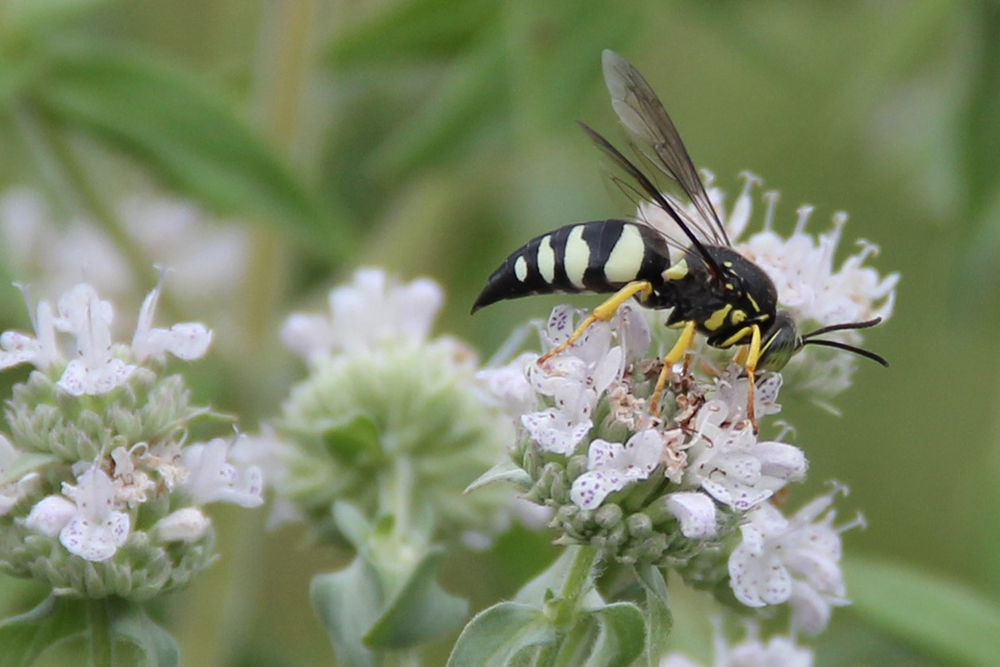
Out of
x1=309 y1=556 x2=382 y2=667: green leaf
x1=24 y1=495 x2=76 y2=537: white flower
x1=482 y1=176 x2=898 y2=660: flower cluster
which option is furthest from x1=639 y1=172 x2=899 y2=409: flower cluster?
x1=24 y1=495 x2=76 y2=537: white flower

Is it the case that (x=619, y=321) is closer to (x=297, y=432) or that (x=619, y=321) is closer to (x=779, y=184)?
(x=297, y=432)

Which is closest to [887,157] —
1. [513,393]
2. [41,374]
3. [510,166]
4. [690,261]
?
[510,166]

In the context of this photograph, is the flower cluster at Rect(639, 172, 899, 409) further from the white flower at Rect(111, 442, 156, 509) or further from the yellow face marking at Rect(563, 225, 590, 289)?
the white flower at Rect(111, 442, 156, 509)

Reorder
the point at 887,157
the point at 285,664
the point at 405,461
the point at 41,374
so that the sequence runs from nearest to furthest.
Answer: the point at 41,374 → the point at 405,461 → the point at 285,664 → the point at 887,157

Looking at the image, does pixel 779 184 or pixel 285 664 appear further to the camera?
pixel 779 184

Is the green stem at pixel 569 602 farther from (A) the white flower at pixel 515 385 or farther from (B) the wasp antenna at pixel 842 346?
(B) the wasp antenna at pixel 842 346
